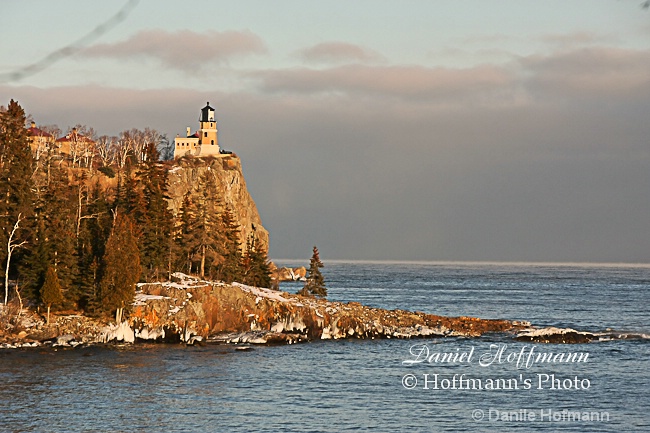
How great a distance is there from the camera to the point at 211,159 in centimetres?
15988

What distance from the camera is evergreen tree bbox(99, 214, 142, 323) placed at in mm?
63688

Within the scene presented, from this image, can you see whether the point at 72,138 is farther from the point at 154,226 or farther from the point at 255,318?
the point at 255,318

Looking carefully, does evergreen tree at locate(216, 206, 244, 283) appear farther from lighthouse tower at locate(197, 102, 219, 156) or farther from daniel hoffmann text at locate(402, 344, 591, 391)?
lighthouse tower at locate(197, 102, 219, 156)

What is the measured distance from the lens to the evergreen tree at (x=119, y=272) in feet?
209

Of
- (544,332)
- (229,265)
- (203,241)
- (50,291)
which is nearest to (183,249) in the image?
(203,241)

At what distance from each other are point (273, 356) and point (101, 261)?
63.2ft

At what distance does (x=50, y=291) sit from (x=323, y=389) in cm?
2702

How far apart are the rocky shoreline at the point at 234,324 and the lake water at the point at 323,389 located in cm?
248

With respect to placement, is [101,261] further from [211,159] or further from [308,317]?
[211,159]

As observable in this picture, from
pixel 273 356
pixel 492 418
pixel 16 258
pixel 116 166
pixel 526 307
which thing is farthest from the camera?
pixel 116 166

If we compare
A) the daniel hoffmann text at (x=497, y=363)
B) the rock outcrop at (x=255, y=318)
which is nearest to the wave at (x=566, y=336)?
the rock outcrop at (x=255, y=318)

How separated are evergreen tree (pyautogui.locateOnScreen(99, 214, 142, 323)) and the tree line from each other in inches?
3.0

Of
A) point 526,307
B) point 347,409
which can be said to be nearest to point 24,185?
point 347,409

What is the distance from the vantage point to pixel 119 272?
64500 mm
